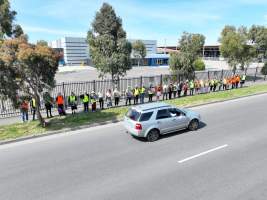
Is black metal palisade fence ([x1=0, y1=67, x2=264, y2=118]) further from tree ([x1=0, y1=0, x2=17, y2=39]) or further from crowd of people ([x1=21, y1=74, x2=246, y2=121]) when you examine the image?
tree ([x1=0, y1=0, x2=17, y2=39])

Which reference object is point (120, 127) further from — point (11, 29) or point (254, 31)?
point (254, 31)

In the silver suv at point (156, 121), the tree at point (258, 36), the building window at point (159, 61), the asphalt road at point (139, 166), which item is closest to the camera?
the asphalt road at point (139, 166)

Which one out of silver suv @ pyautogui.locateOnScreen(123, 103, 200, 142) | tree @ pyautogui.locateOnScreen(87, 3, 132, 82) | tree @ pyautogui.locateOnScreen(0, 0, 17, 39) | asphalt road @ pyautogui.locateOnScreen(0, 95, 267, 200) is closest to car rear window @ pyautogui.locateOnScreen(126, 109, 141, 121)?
silver suv @ pyautogui.locateOnScreen(123, 103, 200, 142)

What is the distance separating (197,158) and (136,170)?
87.7 inches

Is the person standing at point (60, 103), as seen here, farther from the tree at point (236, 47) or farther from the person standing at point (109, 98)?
the tree at point (236, 47)

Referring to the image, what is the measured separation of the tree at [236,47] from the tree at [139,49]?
3608 centimetres

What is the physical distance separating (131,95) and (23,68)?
8614 mm

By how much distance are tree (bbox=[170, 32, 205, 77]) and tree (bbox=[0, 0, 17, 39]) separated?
13.4 metres

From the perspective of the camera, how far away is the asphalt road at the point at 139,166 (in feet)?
22.1

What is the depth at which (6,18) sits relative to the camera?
635 inches

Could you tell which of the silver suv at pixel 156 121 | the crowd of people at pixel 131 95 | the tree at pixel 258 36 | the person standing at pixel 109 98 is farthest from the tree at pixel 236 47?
the silver suv at pixel 156 121

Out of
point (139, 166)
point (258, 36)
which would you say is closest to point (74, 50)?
point (258, 36)

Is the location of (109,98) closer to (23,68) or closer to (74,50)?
(23,68)

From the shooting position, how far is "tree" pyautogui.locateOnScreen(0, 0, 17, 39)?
52.0 feet
